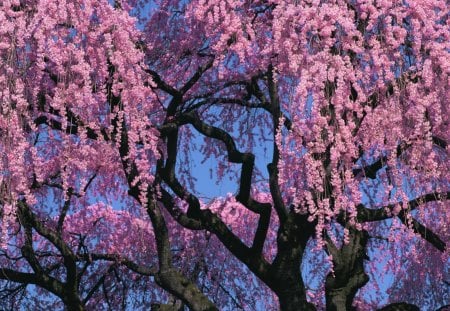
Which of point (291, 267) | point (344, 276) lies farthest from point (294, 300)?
point (344, 276)

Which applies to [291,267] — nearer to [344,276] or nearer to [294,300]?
[294,300]

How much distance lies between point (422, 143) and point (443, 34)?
5.16ft

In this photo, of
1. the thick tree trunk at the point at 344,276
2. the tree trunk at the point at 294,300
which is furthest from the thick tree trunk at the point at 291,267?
the thick tree trunk at the point at 344,276

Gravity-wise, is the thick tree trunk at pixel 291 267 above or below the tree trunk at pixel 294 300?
above

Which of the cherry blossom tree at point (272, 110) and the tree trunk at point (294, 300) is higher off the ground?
the cherry blossom tree at point (272, 110)

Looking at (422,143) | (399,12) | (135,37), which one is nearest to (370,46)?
(399,12)

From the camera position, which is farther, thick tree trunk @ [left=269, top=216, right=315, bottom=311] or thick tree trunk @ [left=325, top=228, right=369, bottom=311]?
thick tree trunk @ [left=325, top=228, right=369, bottom=311]

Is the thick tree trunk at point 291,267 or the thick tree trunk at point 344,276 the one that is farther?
the thick tree trunk at point 344,276

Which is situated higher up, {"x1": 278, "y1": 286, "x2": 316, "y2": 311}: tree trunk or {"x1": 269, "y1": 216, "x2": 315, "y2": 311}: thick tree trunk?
{"x1": 269, "y1": 216, "x2": 315, "y2": 311}: thick tree trunk

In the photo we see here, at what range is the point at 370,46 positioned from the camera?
391 inches

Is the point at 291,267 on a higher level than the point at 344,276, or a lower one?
higher

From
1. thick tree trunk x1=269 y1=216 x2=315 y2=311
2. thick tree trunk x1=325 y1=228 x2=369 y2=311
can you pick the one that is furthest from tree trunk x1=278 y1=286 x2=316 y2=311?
thick tree trunk x1=325 y1=228 x2=369 y2=311

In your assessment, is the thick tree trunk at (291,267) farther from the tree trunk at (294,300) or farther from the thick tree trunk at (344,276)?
the thick tree trunk at (344,276)

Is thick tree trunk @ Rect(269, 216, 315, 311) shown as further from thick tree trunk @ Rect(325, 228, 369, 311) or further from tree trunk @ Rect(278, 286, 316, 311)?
thick tree trunk @ Rect(325, 228, 369, 311)
